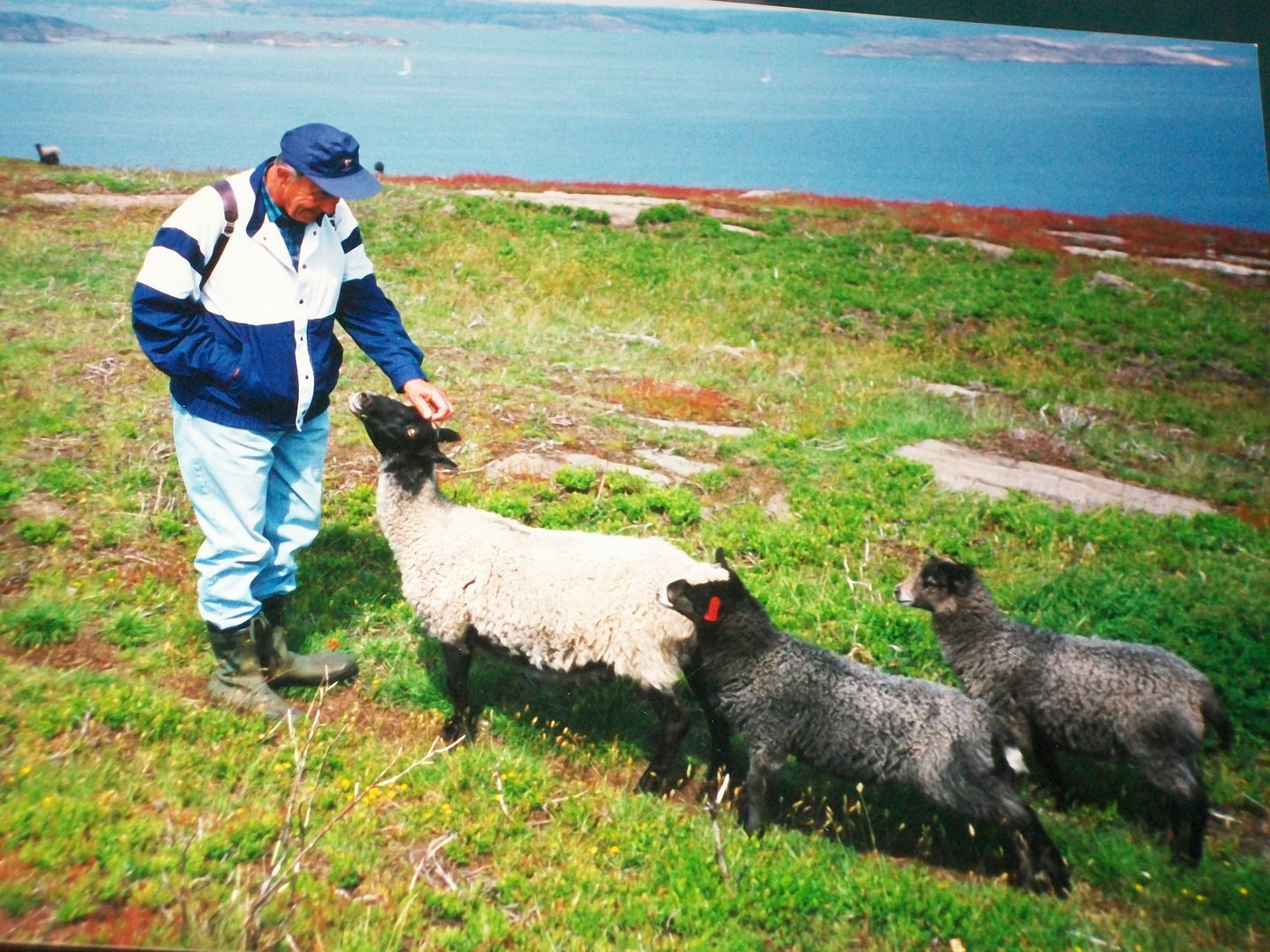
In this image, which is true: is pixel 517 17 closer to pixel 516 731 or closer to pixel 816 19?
pixel 816 19

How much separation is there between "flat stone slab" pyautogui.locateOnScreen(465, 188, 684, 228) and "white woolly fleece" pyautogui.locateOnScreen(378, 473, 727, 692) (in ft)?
8.81

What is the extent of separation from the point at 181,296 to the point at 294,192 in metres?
0.64

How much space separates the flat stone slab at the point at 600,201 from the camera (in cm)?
651

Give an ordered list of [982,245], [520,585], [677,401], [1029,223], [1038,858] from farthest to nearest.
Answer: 1. [982,245]
2. [1029,223]
3. [677,401]
4. [520,585]
5. [1038,858]

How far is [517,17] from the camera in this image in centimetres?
575

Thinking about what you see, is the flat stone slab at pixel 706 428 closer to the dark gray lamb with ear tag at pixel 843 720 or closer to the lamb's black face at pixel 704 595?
the dark gray lamb with ear tag at pixel 843 720

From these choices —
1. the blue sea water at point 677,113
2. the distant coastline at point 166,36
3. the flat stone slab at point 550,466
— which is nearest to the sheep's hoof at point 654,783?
the flat stone slab at point 550,466

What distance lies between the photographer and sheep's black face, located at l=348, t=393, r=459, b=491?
4555 millimetres

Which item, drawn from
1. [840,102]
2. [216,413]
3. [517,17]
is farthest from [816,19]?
[216,413]

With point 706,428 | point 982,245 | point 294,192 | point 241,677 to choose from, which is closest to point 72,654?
point 241,677

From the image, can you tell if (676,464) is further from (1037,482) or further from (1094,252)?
(1094,252)

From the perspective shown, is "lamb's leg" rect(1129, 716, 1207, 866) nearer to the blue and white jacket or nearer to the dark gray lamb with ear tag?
the dark gray lamb with ear tag

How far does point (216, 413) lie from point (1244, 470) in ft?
20.2

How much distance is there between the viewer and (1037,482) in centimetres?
571
